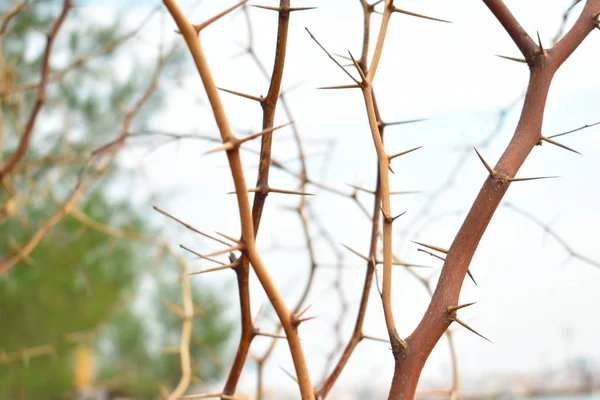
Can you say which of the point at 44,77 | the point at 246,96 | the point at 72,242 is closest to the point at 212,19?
the point at 246,96

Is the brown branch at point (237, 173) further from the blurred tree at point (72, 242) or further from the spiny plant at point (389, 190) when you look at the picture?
the blurred tree at point (72, 242)

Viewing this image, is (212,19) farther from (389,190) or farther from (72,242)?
(72,242)

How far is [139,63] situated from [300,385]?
12.8ft

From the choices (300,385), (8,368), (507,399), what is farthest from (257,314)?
(8,368)

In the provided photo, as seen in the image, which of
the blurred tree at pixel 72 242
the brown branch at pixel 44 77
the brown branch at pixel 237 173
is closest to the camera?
the brown branch at pixel 237 173

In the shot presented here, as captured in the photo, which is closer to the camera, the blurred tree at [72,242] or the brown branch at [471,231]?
the brown branch at [471,231]

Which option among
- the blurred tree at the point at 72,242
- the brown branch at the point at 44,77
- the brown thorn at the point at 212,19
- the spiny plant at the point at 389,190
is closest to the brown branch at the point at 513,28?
the spiny plant at the point at 389,190

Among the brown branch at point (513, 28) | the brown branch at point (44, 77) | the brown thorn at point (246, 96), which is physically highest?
the brown branch at point (44, 77)

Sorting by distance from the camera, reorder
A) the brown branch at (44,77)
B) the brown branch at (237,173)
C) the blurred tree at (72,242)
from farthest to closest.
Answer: the blurred tree at (72,242)
the brown branch at (44,77)
the brown branch at (237,173)

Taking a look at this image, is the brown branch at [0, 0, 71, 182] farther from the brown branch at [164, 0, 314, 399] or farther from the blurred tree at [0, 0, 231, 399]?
the blurred tree at [0, 0, 231, 399]

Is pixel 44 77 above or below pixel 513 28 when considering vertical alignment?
above

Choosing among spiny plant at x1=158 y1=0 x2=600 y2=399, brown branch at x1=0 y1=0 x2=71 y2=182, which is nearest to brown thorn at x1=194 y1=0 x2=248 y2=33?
spiny plant at x1=158 y1=0 x2=600 y2=399

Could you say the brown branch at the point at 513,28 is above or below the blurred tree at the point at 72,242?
below

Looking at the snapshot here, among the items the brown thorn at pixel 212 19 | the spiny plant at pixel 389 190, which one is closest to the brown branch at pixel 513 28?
the spiny plant at pixel 389 190
